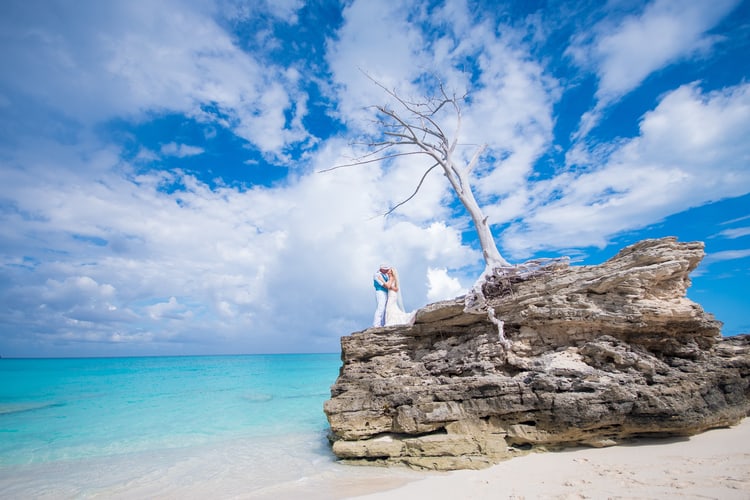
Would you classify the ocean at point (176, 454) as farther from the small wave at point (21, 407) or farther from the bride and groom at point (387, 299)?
the bride and groom at point (387, 299)

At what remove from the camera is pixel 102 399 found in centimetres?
2170

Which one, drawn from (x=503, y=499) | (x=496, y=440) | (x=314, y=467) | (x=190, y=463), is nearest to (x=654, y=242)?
(x=496, y=440)

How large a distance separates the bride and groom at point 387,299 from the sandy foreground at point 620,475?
187 inches

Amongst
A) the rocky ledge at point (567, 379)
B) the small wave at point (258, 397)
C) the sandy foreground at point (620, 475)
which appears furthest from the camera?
the small wave at point (258, 397)

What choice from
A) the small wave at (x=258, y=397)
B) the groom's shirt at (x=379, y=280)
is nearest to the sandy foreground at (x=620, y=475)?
the groom's shirt at (x=379, y=280)

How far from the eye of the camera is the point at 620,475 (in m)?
5.22

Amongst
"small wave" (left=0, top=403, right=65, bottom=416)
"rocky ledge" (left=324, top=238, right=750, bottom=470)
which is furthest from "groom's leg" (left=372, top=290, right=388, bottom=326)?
"small wave" (left=0, top=403, right=65, bottom=416)

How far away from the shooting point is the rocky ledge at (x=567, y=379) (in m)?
6.65

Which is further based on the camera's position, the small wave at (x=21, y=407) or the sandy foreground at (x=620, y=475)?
the small wave at (x=21, y=407)

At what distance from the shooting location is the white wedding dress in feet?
33.9

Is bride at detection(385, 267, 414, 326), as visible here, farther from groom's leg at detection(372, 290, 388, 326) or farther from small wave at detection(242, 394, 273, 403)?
small wave at detection(242, 394, 273, 403)

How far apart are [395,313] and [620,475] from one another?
646 cm

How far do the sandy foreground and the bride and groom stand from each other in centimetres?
476

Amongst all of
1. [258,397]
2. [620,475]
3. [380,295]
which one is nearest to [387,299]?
[380,295]
